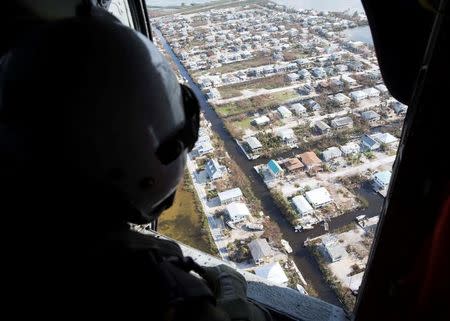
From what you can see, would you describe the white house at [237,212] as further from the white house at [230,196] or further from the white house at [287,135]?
the white house at [287,135]

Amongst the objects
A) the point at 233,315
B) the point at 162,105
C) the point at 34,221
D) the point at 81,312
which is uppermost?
the point at 162,105

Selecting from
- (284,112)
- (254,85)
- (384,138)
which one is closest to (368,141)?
(384,138)

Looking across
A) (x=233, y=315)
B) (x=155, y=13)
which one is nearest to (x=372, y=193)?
(x=233, y=315)

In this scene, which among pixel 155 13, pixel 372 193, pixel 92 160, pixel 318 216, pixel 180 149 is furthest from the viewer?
pixel 155 13

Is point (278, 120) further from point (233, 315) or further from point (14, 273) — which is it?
point (14, 273)

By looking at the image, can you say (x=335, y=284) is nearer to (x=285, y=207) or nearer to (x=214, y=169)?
(x=285, y=207)

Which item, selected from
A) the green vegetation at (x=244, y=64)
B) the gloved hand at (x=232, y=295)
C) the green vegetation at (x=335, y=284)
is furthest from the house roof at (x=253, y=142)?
the gloved hand at (x=232, y=295)
